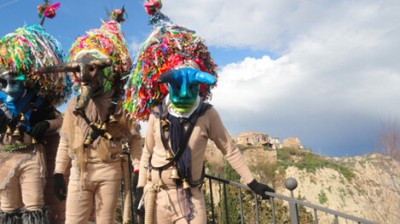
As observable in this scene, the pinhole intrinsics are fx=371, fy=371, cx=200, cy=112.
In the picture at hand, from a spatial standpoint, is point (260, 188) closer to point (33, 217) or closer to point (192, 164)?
point (192, 164)

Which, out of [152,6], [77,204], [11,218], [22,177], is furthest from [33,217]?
[152,6]

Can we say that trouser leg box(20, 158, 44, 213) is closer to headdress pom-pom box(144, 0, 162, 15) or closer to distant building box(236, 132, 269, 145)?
headdress pom-pom box(144, 0, 162, 15)

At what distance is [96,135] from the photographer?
2701 millimetres

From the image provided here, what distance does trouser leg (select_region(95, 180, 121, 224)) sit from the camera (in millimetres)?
2625

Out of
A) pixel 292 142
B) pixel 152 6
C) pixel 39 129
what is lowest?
pixel 39 129

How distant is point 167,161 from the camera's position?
2.26 meters

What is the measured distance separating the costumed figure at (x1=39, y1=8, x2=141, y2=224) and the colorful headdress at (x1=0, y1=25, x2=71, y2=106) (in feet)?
1.39

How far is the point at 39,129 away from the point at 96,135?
75cm

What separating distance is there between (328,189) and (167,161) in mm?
26849

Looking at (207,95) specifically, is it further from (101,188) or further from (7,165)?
(7,165)

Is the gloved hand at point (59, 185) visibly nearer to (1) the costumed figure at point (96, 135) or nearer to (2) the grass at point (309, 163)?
(1) the costumed figure at point (96, 135)

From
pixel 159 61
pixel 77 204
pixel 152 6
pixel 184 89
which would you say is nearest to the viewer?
pixel 184 89

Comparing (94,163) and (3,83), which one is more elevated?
(3,83)

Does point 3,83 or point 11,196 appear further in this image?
point 3,83
